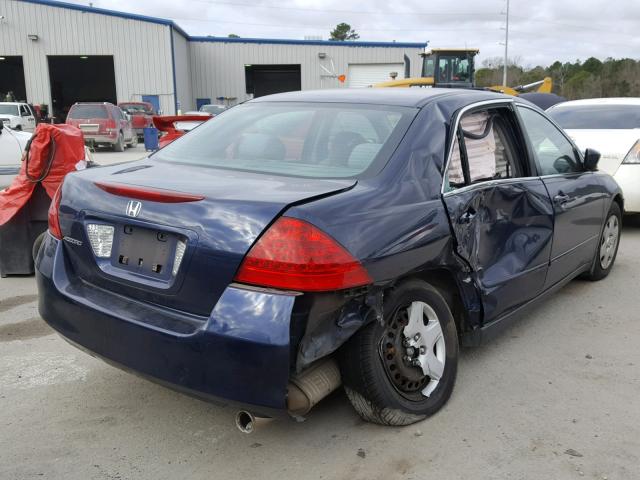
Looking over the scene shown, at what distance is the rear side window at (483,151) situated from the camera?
3.32 m

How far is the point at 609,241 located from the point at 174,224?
4.34 metres

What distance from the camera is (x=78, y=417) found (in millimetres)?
3160

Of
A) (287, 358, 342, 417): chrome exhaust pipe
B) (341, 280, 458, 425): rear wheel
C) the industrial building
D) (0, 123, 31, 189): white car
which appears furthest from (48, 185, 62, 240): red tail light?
the industrial building

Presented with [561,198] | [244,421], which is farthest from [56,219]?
[561,198]

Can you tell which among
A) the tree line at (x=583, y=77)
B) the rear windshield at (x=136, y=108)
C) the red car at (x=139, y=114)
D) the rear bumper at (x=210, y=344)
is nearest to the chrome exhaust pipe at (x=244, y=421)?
the rear bumper at (x=210, y=344)

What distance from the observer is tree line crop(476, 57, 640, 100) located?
52.1 m

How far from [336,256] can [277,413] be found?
66 centimetres

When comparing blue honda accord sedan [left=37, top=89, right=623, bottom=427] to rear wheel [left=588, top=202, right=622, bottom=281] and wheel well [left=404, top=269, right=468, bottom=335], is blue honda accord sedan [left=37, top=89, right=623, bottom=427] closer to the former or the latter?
wheel well [left=404, top=269, right=468, bottom=335]

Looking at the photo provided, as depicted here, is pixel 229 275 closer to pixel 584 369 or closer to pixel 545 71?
pixel 584 369

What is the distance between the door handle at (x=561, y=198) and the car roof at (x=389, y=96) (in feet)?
2.50

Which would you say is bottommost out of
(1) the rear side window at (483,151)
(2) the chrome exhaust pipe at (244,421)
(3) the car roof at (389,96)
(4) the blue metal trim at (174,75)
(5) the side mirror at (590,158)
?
(2) the chrome exhaust pipe at (244,421)

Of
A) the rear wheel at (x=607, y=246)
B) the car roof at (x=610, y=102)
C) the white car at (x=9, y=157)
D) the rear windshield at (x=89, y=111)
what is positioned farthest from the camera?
the rear windshield at (x=89, y=111)

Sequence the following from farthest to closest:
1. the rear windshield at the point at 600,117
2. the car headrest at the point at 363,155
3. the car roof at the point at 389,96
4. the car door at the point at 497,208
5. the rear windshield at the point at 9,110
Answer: the rear windshield at the point at 9,110 < the rear windshield at the point at 600,117 < the car roof at the point at 389,96 < the car door at the point at 497,208 < the car headrest at the point at 363,155

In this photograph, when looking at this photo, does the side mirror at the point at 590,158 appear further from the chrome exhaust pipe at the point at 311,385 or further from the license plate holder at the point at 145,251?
the license plate holder at the point at 145,251
